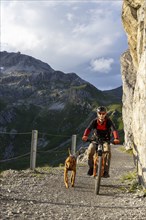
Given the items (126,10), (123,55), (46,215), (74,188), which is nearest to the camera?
(46,215)

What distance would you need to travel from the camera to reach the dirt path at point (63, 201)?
879 cm

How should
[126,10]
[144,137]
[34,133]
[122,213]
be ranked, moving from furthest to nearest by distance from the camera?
[126,10]
[34,133]
[144,137]
[122,213]

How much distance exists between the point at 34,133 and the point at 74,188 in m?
5.21

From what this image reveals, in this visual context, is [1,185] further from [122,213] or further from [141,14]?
[141,14]

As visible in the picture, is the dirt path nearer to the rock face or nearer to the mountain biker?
the mountain biker

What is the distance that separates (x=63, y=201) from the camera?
35.2ft

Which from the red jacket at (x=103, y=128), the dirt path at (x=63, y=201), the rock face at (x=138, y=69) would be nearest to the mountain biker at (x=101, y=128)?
the red jacket at (x=103, y=128)

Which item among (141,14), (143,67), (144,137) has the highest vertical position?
(141,14)

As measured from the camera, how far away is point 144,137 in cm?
1264

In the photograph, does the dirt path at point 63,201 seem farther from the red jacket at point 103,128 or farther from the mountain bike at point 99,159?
the red jacket at point 103,128

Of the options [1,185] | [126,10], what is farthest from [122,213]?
[126,10]

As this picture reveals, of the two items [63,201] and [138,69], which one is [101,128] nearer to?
[138,69]

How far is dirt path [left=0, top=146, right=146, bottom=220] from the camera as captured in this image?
879cm

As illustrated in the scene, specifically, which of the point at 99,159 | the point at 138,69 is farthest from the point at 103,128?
the point at 138,69
